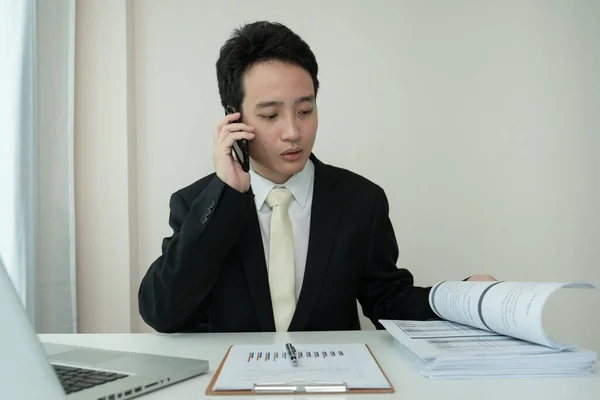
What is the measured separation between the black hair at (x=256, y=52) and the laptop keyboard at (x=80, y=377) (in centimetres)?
90

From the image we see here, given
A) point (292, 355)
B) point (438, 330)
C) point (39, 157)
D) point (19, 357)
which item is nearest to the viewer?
point (19, 357)

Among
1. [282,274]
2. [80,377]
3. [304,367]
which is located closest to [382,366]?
[304,367]

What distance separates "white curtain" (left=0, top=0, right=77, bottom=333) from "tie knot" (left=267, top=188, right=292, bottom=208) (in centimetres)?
73

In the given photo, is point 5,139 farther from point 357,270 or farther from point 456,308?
point 456,308

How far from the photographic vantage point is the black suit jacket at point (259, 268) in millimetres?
1168

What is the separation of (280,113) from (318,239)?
1.14ft

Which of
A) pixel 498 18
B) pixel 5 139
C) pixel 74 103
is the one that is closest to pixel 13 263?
pixel 5 139

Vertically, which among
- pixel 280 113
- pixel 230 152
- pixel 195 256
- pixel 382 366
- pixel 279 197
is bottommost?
pixel 382 366

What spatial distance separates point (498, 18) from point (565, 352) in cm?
179

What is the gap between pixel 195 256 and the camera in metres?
1.15

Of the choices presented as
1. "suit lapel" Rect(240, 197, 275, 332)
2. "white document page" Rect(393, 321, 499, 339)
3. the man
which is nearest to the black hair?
the man

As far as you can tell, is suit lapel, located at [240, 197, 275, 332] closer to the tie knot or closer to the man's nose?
the tie knot

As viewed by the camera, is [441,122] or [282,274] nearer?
[282,274]

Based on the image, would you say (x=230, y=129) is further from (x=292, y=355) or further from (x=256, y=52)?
(x=292, y=355)
